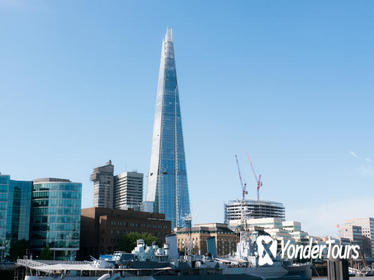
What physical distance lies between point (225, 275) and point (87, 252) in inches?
3537

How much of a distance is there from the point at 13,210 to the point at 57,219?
14021 mm

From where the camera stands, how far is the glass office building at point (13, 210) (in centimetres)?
13712

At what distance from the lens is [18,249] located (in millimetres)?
136375

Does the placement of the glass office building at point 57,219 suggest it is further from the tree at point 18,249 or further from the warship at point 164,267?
the warship at point 164,267

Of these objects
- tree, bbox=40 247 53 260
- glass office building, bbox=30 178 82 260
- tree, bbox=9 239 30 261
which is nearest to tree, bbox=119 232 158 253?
glass office building, bbox=30 178 82 260

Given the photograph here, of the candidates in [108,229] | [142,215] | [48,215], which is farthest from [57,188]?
[142,215]

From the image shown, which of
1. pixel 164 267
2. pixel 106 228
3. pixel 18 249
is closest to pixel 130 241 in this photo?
pixel 106 228

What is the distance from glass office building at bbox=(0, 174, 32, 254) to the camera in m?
137

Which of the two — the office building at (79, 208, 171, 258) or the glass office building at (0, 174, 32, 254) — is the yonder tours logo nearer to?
the office building at (79, 208, 171, 258)

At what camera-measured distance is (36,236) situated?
145 meters

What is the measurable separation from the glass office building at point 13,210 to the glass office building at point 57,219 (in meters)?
2.90

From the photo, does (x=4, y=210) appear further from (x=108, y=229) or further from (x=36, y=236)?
(x=108, y=229)

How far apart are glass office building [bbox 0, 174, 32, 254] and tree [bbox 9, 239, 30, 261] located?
174cm

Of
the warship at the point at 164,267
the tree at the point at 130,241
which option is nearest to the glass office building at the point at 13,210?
the tree at the point at 130,241
